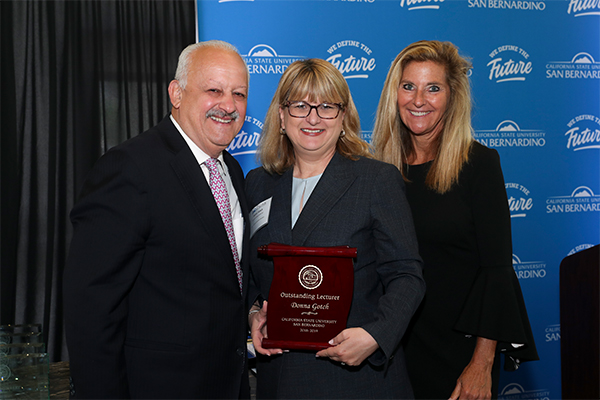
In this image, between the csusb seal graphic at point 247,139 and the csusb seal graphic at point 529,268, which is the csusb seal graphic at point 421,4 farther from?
the csusb seal graphic at point 529,268

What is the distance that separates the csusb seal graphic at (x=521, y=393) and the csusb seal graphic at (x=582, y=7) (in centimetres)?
352

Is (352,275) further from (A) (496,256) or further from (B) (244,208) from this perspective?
(A) (496,256)

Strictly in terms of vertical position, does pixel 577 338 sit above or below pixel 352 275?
below

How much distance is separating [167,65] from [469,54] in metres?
2.78

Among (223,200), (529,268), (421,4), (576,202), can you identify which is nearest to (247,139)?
(421,4)

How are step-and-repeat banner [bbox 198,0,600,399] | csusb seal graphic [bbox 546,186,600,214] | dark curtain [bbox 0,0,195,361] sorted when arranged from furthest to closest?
1. csusb seal graphic [bbox 546,186,600,214]
2. dark curtain [bbox 0,0,195,361]
3. step-and-repeat banner [bbox 198,0,600,399]

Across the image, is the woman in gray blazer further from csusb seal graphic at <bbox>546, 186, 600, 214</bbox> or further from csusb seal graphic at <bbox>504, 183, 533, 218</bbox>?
csusb seal graphic at <bbox>546, 186, 600, 214</bbox>

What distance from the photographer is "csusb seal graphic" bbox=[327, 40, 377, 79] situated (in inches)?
156

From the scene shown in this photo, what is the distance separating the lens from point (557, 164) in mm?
4320

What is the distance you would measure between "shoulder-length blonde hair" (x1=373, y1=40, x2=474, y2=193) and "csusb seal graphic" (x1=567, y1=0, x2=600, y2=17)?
285cm

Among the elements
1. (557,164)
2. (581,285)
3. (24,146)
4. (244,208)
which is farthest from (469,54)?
(24,146)

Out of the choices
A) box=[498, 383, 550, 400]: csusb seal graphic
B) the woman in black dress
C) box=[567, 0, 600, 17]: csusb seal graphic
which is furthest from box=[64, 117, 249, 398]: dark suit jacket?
box=[567, 0, 600, 17]: csusb seal graphic

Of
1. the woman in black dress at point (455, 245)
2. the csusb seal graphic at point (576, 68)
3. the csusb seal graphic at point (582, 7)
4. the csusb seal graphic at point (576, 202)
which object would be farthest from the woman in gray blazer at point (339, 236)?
the csusb seal graphic at point (582, 7)

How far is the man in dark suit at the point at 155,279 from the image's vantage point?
1498 millimetres
